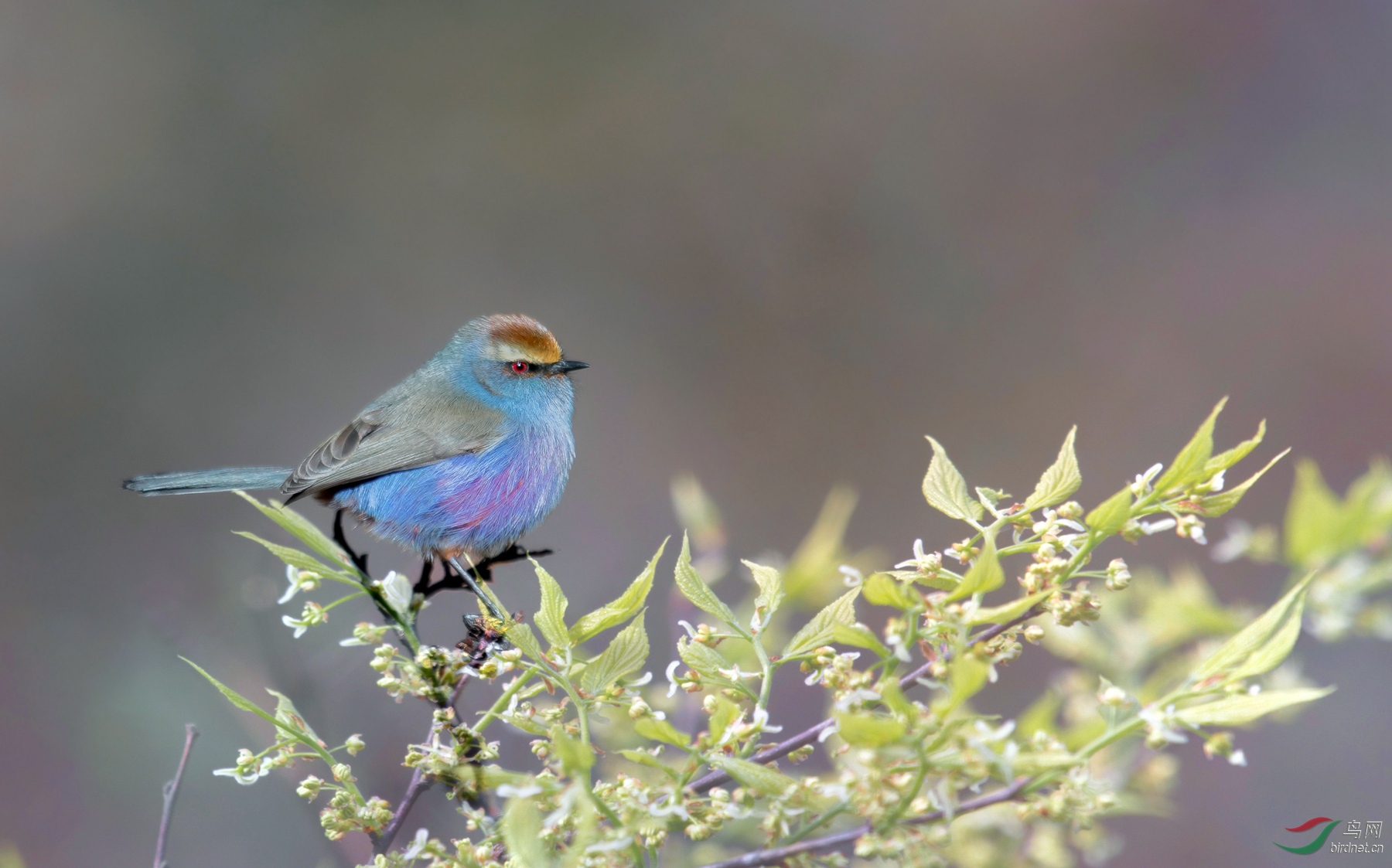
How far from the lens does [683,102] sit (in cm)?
932

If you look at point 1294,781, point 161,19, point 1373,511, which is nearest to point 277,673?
point 1373,511

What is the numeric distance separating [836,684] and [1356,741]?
5310mm

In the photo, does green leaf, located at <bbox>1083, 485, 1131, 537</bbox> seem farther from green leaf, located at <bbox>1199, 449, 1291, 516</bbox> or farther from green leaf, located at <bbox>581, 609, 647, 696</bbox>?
green leaf, located at <bbox>581, 609, 647, 696</bbox>

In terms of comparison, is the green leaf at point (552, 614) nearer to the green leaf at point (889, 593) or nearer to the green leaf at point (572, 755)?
the green leaf at point (572, 755)

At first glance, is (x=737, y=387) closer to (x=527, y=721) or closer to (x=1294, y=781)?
(x=1294, y=781)

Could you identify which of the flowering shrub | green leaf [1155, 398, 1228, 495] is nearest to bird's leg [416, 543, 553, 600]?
the flowering shrub

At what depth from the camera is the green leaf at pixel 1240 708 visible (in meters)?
0.93

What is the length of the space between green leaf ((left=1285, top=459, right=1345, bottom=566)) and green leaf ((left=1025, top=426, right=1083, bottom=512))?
90 cm

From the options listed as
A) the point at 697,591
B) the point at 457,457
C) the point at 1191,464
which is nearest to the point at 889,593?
the point at 697,591

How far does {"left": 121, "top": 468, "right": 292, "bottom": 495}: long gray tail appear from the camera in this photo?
2.67 metres

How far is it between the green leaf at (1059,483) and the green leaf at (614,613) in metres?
0.43

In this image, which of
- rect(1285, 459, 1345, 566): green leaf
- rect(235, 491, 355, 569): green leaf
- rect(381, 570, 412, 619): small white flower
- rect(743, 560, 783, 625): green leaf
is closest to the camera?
rect(743, 560, 783, 625): green leaf

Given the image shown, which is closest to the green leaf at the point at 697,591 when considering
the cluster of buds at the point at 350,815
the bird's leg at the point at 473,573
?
the cluster of buds at the point at 350,815

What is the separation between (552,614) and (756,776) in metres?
0.29
